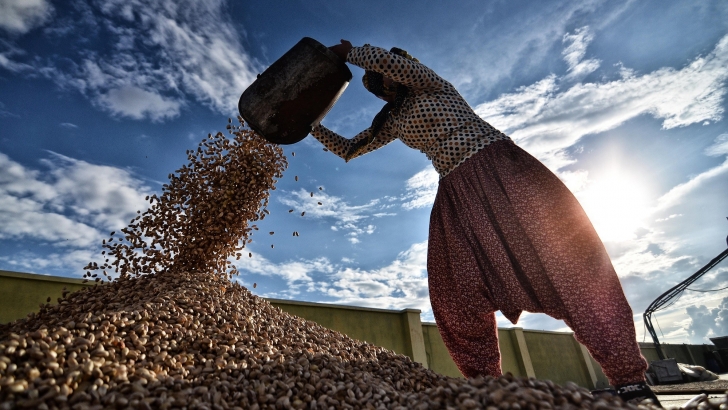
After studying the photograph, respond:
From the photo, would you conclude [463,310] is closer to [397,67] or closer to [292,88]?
[397,67]

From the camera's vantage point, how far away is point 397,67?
1.99 meters

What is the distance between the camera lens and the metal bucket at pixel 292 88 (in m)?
2.17

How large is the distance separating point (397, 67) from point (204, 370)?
166 centimetres

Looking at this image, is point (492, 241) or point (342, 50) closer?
point (492, 241)

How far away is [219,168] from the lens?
9.38 feet

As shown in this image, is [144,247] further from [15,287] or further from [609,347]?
[609,347]

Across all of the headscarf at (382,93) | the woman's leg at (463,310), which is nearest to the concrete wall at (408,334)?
the headscarf at (382,93)

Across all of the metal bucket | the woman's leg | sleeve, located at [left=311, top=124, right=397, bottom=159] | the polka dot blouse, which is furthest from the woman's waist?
the metal bucket

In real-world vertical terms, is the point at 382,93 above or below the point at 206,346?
above

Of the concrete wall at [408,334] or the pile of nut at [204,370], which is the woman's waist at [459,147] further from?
the concrete wall at [408,334]

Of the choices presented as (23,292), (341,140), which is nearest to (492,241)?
(341,140)

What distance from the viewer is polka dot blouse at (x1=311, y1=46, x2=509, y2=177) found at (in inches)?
77.7

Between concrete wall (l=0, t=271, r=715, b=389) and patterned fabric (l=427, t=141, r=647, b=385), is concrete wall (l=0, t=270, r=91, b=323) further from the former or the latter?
patterned fabric (l=427, t=141, r=647, b=385)

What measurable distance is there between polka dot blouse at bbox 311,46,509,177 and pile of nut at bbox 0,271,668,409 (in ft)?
3.69
